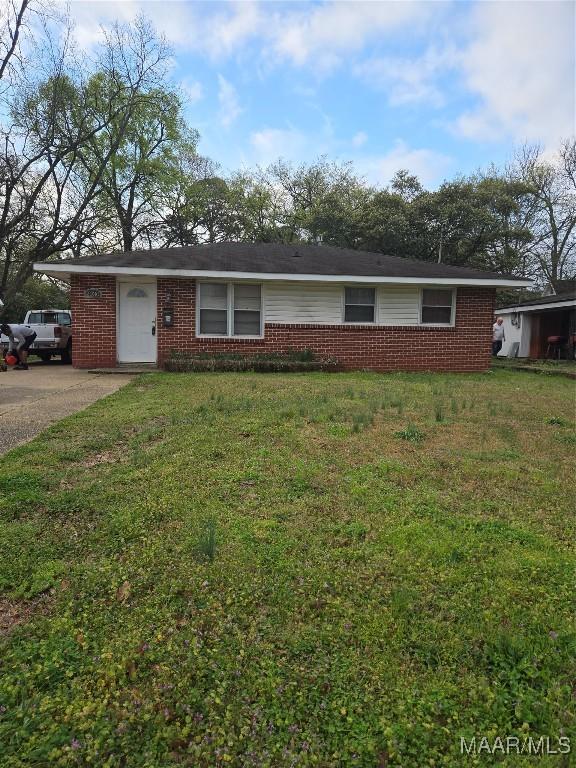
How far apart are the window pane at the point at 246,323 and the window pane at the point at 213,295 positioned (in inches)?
18.9

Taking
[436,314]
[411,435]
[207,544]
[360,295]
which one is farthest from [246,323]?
[207,544]

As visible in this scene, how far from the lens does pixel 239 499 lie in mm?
3408

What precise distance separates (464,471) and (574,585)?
5.56 ft

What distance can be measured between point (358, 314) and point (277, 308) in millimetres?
2249

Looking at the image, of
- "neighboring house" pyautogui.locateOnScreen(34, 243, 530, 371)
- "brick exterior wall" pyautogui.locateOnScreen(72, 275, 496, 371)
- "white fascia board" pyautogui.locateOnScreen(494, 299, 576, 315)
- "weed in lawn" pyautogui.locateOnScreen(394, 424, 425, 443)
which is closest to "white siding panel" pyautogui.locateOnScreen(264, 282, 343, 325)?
"neighboring house" pyautogui.locateOnScreen(34, 243, 530, 371)

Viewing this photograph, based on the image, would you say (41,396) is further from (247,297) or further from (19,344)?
(247,297)

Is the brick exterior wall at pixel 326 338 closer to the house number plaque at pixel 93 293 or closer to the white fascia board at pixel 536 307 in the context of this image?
the house number plaque at pixel 93 293

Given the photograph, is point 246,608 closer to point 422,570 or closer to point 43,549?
point 422,570

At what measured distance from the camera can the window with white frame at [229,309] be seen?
12406mm

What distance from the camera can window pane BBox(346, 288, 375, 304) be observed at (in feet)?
42.7

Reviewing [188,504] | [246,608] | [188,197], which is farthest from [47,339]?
[188,197]

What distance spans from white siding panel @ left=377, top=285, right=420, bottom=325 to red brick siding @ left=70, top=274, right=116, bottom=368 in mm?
6983

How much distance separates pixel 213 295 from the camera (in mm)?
12430

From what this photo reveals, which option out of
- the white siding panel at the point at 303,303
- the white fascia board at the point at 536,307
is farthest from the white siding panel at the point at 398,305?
the white fascia board at the point at 536,307
